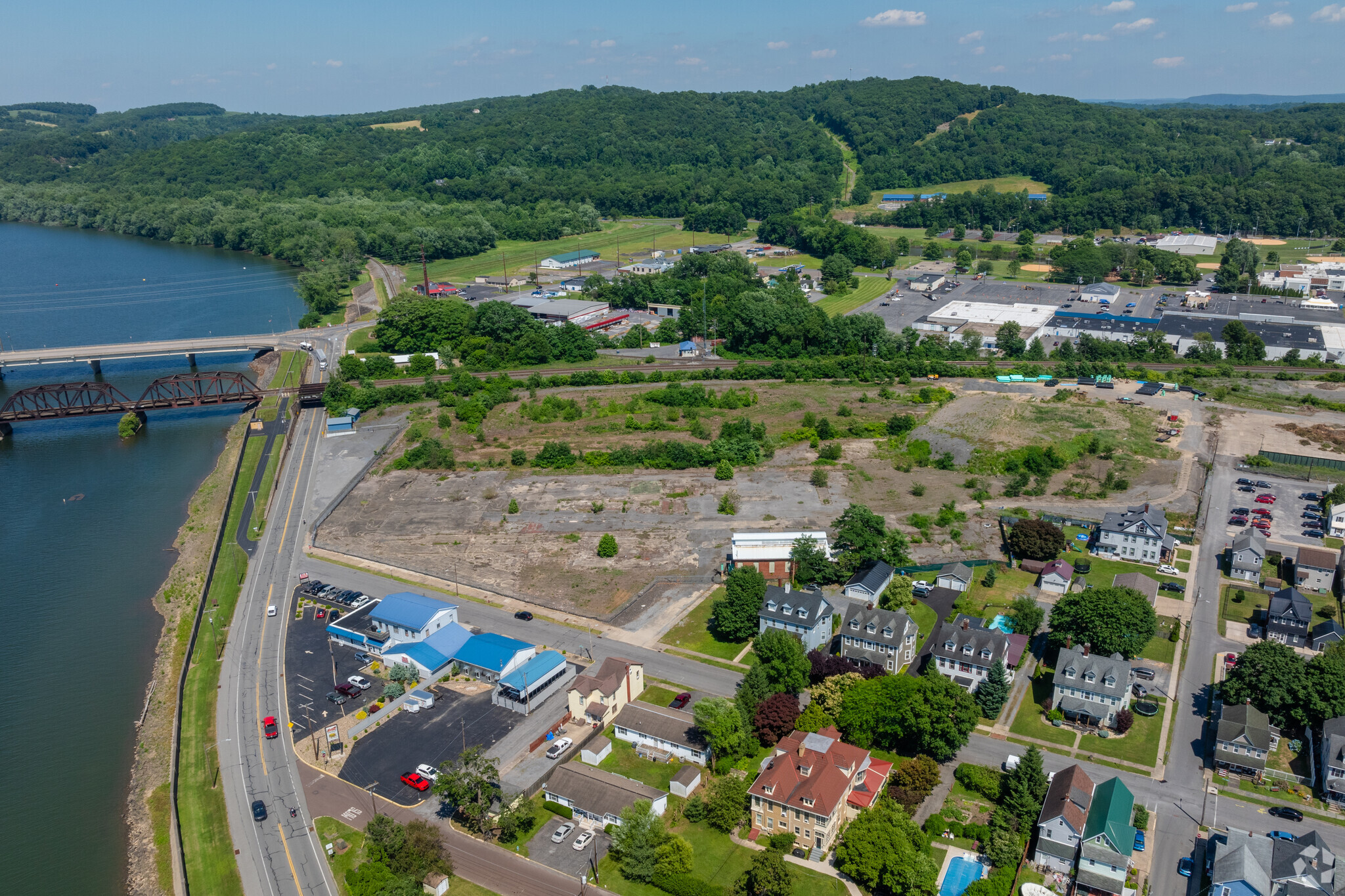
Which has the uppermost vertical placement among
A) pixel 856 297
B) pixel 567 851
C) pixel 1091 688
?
pixel 856 297


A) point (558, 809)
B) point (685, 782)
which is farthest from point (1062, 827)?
point (558, 809)

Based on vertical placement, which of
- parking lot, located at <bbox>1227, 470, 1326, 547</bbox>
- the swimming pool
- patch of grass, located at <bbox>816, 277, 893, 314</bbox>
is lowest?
the swimming pool

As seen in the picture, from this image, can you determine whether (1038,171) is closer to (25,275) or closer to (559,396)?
(559,396)

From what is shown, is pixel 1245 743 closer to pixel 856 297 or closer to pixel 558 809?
pixel 558 809

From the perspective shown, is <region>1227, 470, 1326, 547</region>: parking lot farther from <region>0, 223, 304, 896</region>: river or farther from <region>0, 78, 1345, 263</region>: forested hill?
<region>0, 78, 1345, 263</region>: forested hill

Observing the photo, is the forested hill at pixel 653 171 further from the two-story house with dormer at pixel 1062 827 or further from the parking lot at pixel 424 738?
the two-story house with dormer at pixel 1062 827

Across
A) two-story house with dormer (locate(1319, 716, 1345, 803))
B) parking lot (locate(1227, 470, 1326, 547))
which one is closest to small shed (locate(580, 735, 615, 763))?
two-story house with dormer (locate(1319, 716, 1345, 803))
